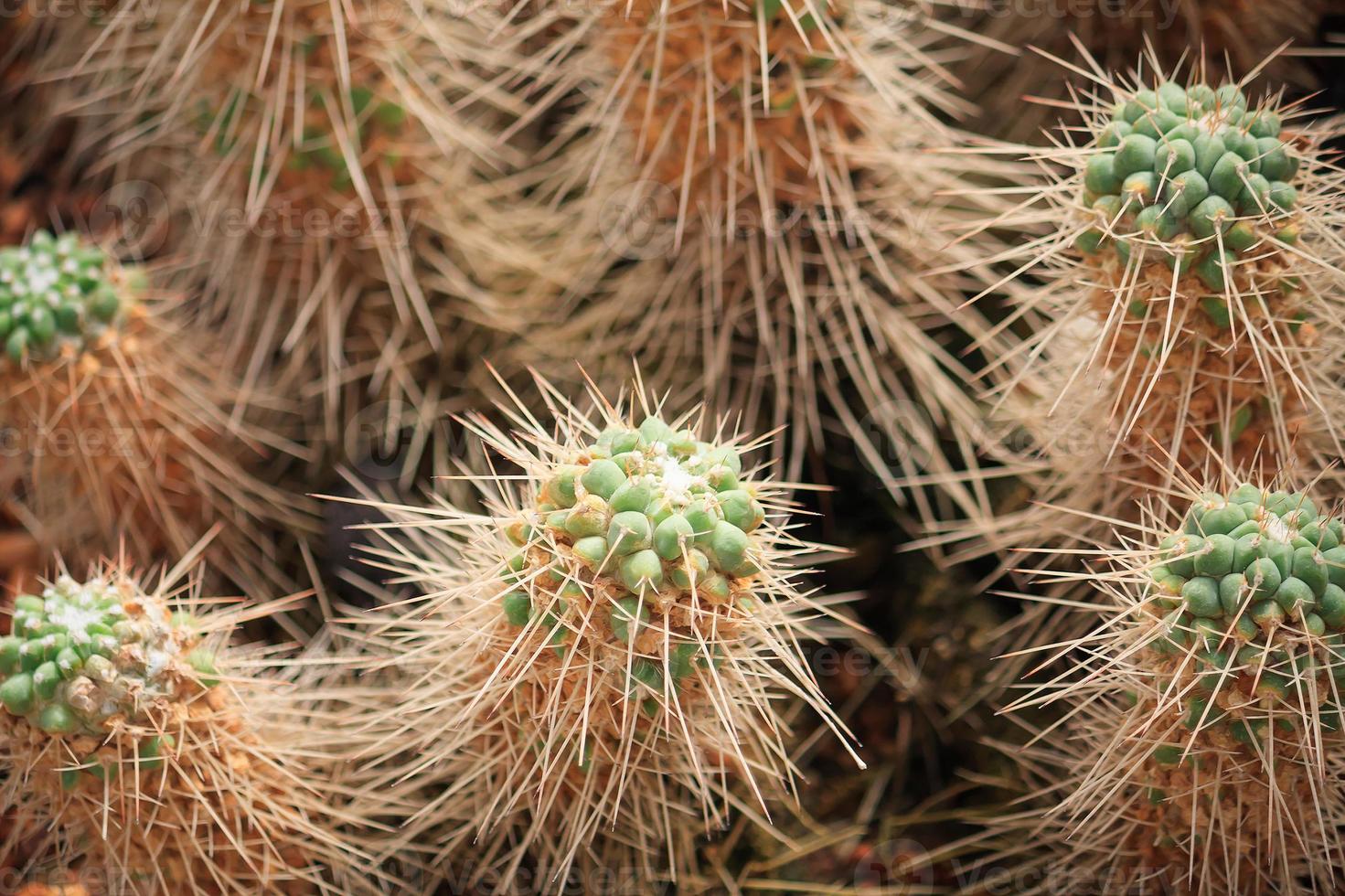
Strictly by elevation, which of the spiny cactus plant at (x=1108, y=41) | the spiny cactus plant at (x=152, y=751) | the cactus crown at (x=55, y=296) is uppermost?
the spiny cactus plant at (x=1108, y=41)

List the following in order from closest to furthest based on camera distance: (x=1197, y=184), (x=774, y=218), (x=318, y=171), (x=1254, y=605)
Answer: (x=1254, y=605) < (x=1197, y=184) < (x=774, y=218) < (x=318, y=171)

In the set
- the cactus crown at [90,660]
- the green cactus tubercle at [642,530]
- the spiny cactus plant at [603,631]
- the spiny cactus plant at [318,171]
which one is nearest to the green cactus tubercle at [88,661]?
the cactus crown at [90,660]

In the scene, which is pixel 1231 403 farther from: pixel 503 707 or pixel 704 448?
pixel 503 707

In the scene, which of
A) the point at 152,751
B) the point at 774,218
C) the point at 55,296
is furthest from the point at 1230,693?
the point at 55,296

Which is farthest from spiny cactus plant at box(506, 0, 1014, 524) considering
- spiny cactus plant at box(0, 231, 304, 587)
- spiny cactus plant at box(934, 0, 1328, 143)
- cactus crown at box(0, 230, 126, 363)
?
cactus crown at box(0, 230, 126, 363)

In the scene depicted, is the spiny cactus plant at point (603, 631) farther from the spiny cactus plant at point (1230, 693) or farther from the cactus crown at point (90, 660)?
the spiny cactus plant at point (1230, 693)

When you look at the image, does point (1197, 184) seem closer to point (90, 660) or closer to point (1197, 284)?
point (1197, 284)

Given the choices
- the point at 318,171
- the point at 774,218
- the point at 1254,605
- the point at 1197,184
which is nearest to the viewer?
the point at 1254,605
